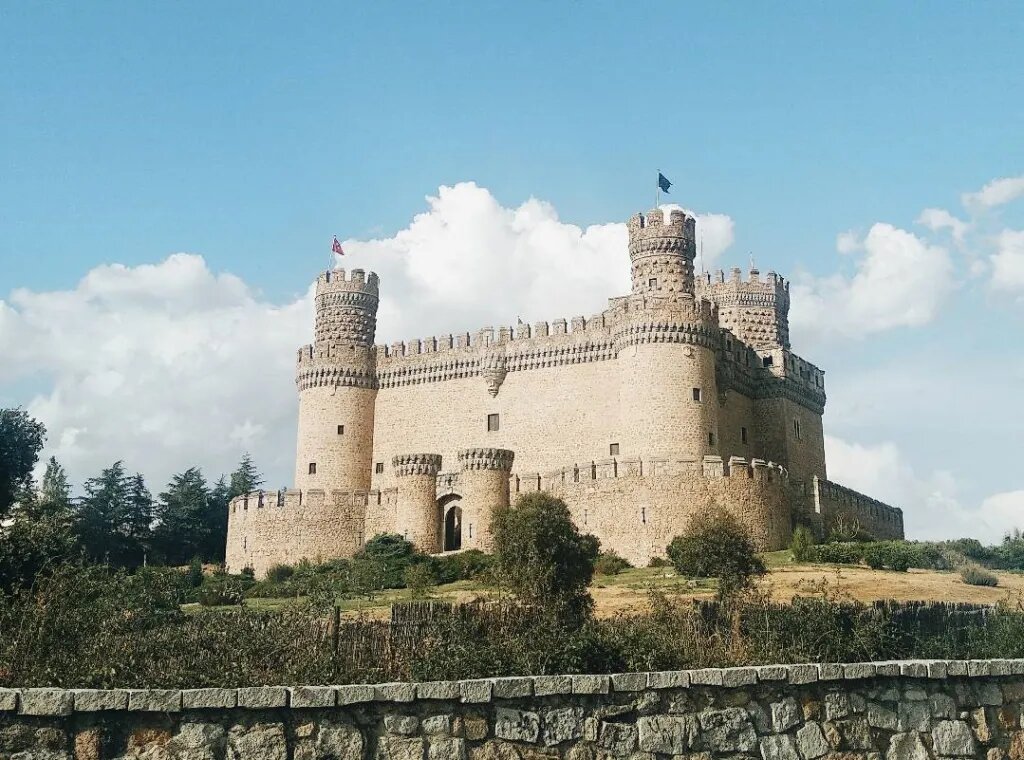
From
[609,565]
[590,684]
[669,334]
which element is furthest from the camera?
[669,334]

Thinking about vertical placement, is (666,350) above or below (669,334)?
below

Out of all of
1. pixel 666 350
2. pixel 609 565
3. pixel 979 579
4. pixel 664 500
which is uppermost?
pixel 666 350

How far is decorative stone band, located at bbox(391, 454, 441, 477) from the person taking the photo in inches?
1745

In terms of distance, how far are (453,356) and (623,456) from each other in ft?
39.9

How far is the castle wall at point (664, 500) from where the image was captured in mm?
38344

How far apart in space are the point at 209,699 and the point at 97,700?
792 millimetres

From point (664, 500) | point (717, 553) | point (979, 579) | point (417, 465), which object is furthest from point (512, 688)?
point (417, 465)

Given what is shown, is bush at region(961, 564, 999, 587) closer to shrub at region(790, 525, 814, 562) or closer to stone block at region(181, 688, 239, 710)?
shrub at region(790, 525, 814, 562)

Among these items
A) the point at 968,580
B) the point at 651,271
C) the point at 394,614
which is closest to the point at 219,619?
the point at 394,614

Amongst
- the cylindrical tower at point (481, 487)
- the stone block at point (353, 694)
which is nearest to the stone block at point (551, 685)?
the stone block at point (353, 694)

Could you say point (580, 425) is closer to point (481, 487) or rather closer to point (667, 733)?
point (481, 487)

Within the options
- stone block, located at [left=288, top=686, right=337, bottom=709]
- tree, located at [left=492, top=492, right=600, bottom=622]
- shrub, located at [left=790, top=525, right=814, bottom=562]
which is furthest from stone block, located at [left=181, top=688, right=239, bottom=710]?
shrub, located at [left=790, top=525, right=814, bottom=562]

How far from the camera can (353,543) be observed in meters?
46.0

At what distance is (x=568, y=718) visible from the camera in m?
9.09
